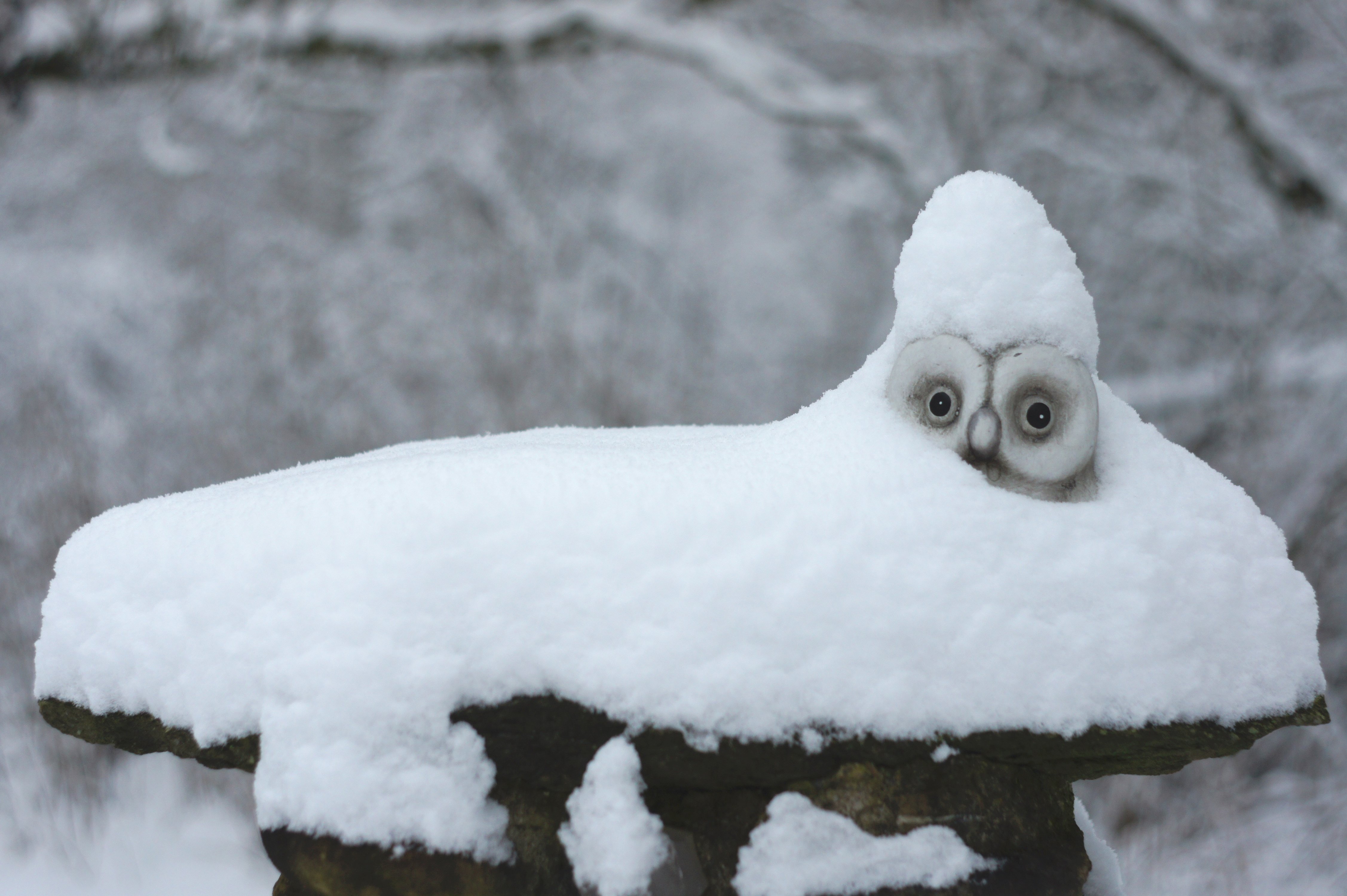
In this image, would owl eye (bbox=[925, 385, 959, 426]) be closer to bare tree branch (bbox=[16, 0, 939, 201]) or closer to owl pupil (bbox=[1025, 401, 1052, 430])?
owl pupil (bbox=[1025, 401, 1052, 430])

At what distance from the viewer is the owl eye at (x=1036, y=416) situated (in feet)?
4.00

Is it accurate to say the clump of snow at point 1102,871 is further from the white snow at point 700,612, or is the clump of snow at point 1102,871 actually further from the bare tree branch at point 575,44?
the bare tree branch at point 575,44

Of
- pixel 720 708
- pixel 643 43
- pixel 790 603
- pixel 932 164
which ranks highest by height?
pixel 643 43

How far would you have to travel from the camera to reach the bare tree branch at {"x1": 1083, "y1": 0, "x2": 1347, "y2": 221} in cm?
260

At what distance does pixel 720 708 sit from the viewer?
1.12m

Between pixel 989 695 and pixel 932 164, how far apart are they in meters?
2.10

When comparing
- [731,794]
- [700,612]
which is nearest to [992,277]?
[700,612]

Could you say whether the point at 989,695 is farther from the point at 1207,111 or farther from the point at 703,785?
the point at 1207,111

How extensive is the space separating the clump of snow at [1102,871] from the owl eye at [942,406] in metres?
0.69

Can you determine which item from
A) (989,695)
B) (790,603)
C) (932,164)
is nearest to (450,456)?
(790,603)

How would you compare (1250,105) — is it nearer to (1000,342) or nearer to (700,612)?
(1000,342)

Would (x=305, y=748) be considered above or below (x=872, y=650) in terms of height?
below

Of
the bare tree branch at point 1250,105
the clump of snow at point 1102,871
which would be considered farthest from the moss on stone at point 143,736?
the bare tree branch at point 1250,105

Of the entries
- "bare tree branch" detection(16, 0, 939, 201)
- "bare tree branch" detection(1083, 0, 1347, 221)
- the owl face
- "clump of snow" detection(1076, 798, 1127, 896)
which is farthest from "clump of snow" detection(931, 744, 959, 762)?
"bare tree branch" detection(1083, 0, 1347, 221)
